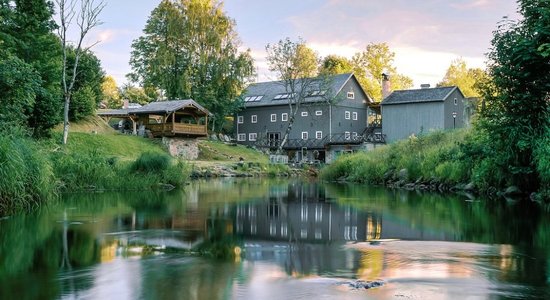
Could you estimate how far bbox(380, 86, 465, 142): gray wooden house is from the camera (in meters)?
55.1

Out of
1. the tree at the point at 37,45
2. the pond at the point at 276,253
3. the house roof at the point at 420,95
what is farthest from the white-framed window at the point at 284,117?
the pond at the point at 276,253

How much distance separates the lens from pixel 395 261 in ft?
26.1

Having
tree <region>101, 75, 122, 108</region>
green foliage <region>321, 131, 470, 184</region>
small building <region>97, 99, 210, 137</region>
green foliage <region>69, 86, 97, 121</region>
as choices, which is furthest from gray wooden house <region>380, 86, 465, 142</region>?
tree <region>101, 75, 122, 108</region>

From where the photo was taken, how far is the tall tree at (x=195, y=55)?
5784cm

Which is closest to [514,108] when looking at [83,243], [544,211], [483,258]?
[544,211]

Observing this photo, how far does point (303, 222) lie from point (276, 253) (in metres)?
4.53

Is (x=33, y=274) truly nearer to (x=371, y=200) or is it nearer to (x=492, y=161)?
(x=371, y=200)

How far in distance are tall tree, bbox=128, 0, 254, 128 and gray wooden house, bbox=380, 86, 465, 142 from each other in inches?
641

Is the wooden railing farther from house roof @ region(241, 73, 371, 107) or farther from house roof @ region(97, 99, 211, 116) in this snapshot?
house roof @ region(241, 73, 371, 107)

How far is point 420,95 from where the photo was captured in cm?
5681

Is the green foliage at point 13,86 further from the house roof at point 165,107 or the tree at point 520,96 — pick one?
the house roof at point 165,107

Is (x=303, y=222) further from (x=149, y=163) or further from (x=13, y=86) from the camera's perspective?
(x=149, y=163)

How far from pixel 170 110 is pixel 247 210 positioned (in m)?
33.9

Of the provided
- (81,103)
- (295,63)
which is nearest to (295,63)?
(295,63)
